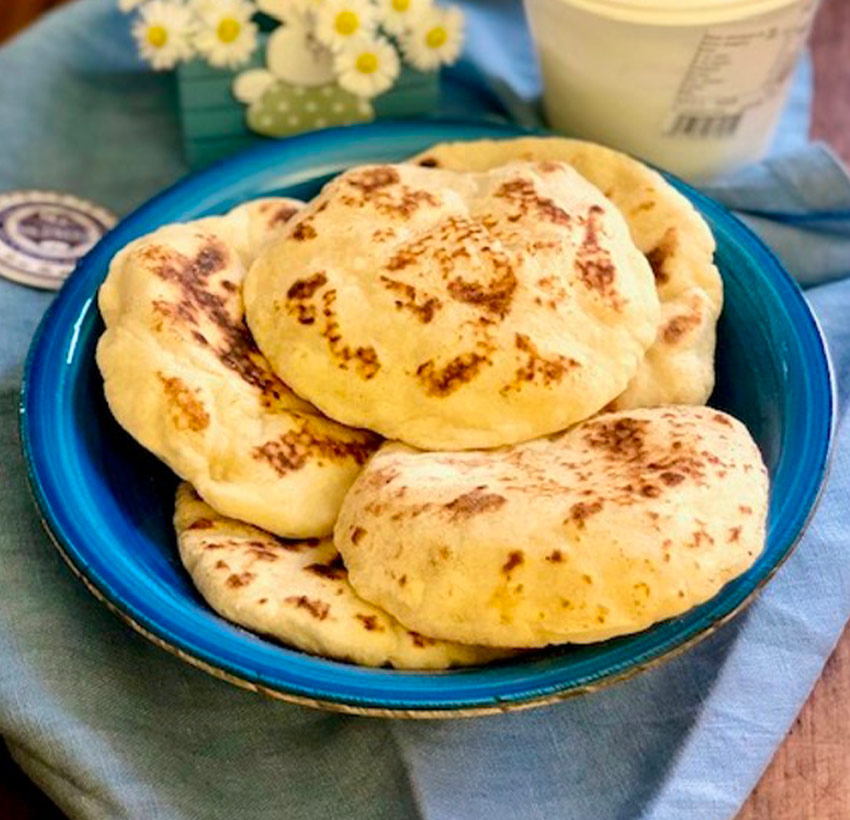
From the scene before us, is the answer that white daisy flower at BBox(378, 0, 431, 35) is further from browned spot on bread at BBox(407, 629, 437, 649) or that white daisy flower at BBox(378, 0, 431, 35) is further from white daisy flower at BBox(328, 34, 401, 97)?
browned spot on bread at BBox(407, 629, 437, 649)

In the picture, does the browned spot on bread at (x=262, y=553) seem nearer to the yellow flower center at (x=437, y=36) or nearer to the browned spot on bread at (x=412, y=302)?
the browned spot on bread at (x=412, y=302)

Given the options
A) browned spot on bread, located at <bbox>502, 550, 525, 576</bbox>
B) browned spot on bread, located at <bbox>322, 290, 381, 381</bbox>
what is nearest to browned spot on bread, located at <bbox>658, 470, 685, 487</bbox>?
browned spot on bread, located at <bbox>502, 550, 525, 576</bbox>

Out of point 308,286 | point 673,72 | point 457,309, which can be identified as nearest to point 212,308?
point 308,286

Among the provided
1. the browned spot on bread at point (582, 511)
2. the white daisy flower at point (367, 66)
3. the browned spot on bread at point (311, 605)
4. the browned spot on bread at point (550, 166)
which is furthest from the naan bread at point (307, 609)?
the white daisy flower at point (367, 66)

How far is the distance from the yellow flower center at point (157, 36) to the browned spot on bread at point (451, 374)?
1.70ft

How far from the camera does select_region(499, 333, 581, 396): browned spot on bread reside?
0.92 metres

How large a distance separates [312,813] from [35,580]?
27 centimetres

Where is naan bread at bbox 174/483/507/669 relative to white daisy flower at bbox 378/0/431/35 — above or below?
below

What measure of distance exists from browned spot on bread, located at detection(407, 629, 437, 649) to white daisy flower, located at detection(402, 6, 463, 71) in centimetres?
65

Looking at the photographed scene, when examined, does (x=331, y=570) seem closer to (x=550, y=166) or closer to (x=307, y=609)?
(x=307, y=609)

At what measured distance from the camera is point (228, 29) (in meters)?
1.26

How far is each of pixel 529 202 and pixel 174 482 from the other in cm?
34

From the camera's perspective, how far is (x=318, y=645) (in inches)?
33.7

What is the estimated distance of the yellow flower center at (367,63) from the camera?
1263mm
